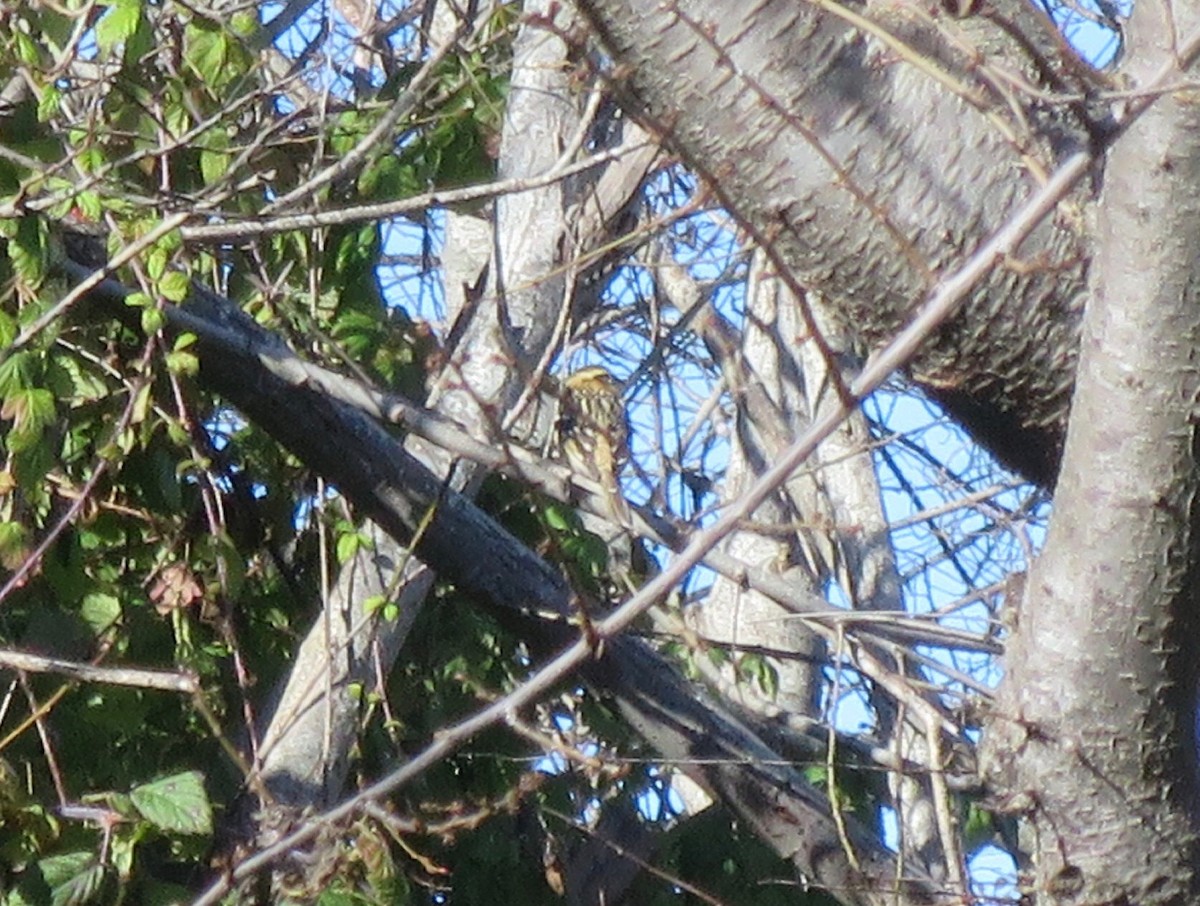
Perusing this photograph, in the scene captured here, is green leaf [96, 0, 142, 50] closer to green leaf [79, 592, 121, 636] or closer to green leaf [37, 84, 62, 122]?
green leaf [37, 84, 62, 122]

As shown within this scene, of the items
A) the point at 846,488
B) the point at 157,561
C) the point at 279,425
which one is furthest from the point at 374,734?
the point at 846,488

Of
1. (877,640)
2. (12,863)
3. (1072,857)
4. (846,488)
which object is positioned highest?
(846,488)

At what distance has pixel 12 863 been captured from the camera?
2.59m

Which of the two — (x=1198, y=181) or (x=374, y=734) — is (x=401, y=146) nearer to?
(x=374, y=734)

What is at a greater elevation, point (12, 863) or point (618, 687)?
point (618, 687)

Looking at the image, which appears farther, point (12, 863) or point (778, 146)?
point (12, 863)

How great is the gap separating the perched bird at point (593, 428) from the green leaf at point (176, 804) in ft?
2.21

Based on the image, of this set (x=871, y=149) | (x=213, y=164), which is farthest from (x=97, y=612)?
(x=871, y=149)

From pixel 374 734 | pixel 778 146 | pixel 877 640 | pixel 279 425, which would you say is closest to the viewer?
pixel 778 146

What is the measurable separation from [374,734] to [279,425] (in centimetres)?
72

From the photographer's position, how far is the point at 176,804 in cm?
242

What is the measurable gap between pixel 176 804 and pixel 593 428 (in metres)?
0.76

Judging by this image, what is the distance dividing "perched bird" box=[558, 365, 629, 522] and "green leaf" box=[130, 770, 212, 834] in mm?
672

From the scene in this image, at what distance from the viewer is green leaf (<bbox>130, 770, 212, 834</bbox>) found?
240 cm
